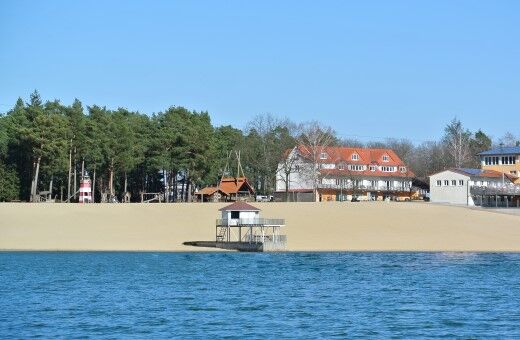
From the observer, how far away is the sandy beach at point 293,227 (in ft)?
256

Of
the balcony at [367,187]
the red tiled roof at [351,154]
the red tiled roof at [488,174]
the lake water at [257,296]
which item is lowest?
the lake water at [257,296]

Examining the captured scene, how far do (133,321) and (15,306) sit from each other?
690cm

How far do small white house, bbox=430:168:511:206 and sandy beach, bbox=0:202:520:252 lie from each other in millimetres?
16072

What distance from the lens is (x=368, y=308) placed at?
133 feet

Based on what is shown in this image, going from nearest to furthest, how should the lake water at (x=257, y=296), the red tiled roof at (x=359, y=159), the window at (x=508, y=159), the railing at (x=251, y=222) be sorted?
the lake water at (x=257, y=296)
the railing at (x=251, y=222)
the window at (x=508, y=159)
the red tiled roof at (x=359, y=159)

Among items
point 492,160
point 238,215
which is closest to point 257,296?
point 238,215

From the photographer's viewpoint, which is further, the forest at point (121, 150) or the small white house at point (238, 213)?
the forest at point (121, 150)

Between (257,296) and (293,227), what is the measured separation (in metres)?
40.3

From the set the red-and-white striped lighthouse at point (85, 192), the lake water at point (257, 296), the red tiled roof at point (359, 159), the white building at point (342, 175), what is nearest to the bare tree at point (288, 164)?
the white building at point (342, 175)

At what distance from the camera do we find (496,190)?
10894cm

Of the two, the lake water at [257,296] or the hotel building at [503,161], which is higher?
the hotel building at [503,161]

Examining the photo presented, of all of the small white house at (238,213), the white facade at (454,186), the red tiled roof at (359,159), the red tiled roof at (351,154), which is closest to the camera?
the small white house at (238,213)

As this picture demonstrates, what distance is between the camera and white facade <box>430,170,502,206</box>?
113 meters

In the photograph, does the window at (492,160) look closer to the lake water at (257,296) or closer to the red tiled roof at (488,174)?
the red tiled roof at (488,174)
